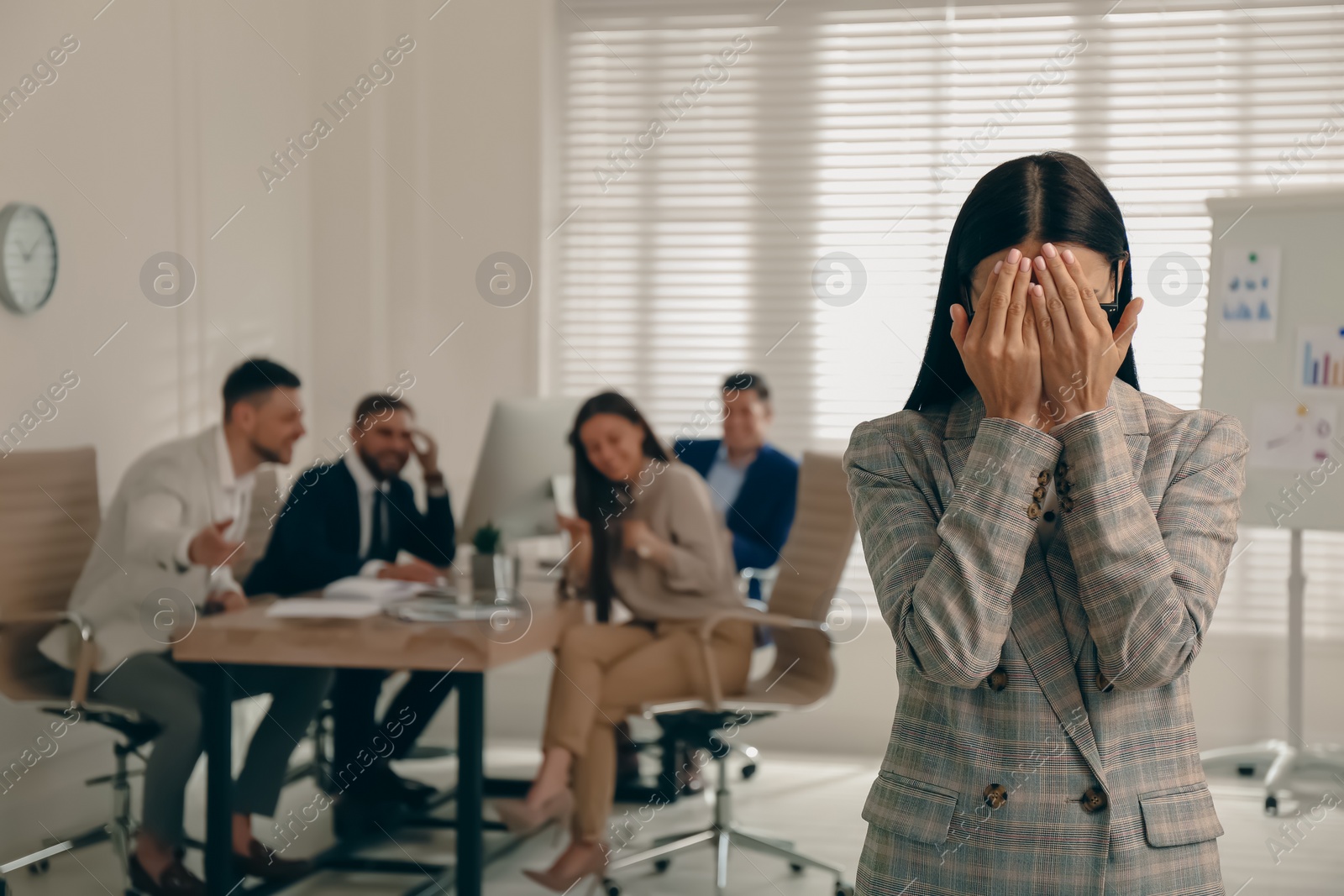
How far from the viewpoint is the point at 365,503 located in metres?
2.71

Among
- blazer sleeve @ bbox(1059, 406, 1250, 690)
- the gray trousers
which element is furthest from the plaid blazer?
the gray trousers

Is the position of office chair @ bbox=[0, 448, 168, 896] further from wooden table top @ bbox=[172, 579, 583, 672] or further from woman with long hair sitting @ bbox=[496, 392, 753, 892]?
woman with long hair sitting @ bbox=[496, 392, 753, 892]

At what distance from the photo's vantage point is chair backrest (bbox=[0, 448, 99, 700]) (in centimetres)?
262

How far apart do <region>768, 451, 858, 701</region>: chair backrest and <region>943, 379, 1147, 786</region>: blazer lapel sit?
61.1 inches

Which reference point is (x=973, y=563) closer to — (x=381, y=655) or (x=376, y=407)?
(x=381, y=655)

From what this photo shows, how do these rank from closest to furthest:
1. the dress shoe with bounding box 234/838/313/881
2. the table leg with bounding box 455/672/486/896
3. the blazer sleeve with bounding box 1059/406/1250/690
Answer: the blazer sleeve with bounding box 1059/406/1250/690
the table leg with bounding box 455/672/486/896
the dress shoe with bounding box 234/838/313/881

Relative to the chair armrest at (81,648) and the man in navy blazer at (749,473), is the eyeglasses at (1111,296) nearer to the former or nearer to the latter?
the man in navy blazer at (749,473)

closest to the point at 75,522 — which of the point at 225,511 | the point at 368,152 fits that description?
the point at 225,511

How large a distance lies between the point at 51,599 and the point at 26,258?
84 centimetres

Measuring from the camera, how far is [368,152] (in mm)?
2752

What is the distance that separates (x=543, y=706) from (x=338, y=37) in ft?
5.84

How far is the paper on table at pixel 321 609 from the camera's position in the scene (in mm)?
2609

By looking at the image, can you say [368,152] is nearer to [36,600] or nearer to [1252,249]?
[36,600]

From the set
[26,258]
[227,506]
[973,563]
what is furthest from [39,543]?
[973,563]
